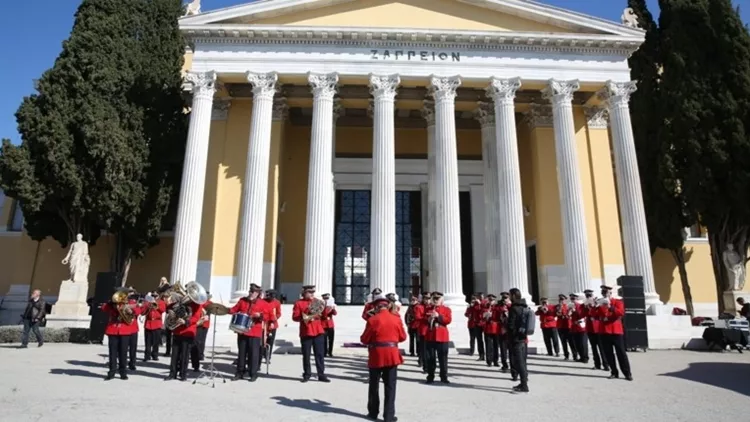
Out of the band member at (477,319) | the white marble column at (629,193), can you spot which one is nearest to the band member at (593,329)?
the band member at (477,319)

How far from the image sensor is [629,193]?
17906 millimetres

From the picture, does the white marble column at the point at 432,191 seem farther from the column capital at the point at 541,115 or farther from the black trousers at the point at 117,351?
the black trousers at the point at 117,351

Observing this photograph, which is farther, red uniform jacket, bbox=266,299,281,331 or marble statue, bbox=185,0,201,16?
marble statue, bbox=185,0,201,16

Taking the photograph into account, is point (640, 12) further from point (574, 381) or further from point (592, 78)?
point (574, 381)

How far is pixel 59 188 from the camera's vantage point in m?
18.5

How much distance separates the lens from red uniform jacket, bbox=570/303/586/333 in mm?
11148

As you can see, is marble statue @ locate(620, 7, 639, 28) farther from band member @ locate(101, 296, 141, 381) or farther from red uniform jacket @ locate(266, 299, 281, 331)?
band member @ locate(101, 296, 141, 381)

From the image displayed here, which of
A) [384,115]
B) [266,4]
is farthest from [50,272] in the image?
[384,115]

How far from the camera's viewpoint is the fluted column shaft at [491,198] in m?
19.0

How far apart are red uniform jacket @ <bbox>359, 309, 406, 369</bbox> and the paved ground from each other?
833 millimetres

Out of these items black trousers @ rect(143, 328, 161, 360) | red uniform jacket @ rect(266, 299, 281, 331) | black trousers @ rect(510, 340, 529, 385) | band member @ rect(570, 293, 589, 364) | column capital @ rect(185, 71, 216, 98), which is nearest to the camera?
black trousers @ rect(510, 340, 529, 385)

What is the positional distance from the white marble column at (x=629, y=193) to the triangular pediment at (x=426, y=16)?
2.52 meters

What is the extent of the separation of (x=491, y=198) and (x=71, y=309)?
1608cm

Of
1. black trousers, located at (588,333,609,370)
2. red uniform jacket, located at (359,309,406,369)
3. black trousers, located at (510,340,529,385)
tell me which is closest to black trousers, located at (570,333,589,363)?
black trousers, located at (588,333,609,370)
